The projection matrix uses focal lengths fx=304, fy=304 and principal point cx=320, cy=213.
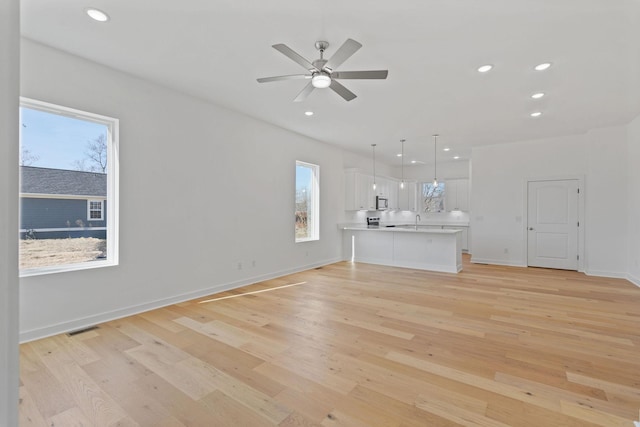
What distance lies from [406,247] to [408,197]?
3.87m

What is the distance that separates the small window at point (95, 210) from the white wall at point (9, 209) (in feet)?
12.0

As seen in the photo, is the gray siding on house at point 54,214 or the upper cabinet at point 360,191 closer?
the gray siding on house at point 54,214

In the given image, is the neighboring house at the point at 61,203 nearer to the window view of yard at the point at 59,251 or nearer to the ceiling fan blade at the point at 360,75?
the window view of yard at the point at 59,251

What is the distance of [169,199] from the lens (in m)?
4.16

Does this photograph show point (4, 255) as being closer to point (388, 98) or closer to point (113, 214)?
point (113, 214)

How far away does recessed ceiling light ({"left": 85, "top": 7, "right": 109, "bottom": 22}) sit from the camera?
2582 millimetres

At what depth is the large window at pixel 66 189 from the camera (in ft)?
10.3

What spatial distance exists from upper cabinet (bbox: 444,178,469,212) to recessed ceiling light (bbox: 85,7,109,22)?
918 centimetres

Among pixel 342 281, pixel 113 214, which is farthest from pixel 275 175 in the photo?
pixel 113 214

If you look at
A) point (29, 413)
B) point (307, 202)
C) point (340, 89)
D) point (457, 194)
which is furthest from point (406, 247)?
point (29, 413)

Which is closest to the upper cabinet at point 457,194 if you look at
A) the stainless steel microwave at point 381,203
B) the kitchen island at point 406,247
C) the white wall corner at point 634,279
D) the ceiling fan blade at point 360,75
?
the stainless steel microwave at point 381,203

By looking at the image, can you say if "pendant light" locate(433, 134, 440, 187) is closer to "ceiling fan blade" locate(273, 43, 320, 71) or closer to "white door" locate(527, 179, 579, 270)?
"white door" locate(527, 179, 579, 270)

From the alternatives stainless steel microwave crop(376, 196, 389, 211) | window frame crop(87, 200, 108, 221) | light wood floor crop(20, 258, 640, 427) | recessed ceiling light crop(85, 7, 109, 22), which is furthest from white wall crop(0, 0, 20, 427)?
stainless steel microwave crop(376, 196, 389, 211)

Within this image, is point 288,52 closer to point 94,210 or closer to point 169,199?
point 169,199
